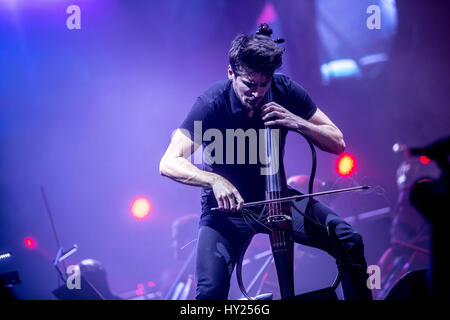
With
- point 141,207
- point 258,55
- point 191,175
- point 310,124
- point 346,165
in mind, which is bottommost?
point 141,207

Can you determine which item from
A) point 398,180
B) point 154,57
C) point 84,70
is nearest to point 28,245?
point 84,70

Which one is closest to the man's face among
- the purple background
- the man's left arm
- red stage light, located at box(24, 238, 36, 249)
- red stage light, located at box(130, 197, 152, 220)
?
the man's left arm

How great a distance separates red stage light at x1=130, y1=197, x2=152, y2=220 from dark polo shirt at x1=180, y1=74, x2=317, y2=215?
348 cm

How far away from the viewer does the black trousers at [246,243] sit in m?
2.31

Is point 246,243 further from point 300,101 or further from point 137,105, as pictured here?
point 137,105

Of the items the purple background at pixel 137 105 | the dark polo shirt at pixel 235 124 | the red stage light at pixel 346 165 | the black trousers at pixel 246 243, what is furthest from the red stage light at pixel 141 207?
the black trousers at pixel 246 243

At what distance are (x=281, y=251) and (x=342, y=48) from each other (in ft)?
14.0

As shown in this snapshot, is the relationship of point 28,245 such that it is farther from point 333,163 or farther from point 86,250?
point 333,163

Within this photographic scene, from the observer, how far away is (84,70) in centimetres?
568

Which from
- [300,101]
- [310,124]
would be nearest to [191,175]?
[310,124]

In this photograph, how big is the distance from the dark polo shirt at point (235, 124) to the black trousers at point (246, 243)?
180 mm

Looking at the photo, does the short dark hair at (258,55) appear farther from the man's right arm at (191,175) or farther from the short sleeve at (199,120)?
the man's right arm at (191,175)

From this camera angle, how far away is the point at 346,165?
5602 millimetres

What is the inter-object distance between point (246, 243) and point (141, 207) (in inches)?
153
